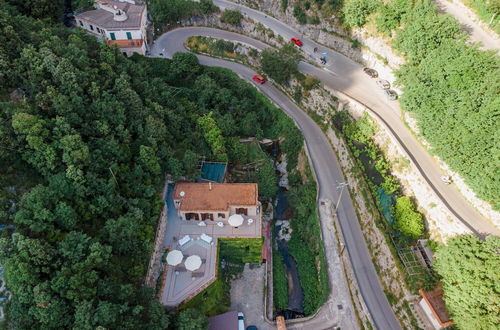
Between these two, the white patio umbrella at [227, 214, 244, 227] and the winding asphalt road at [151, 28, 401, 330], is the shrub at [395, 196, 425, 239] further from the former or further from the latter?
the white patio umbrella at [227, 214, 244, 227]

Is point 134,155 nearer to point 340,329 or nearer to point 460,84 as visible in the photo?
point 340,329

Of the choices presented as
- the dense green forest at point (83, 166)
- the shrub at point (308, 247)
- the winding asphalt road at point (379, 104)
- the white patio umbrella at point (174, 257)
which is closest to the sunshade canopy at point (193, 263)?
the white patio umbrella at point (174, 257)

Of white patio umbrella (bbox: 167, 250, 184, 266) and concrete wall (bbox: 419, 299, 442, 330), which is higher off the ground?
white patio umbrella (bbox: 167, 250, 184, 266)

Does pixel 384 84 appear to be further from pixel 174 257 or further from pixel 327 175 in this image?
pixel 174 257

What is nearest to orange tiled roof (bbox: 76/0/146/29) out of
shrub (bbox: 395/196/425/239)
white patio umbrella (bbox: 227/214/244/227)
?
white patio umbrella (bbox: 227/214/244/227)

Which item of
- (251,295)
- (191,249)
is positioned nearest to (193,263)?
(191,249)

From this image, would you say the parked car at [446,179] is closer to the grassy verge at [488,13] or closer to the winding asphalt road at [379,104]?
the winding asphalt road at [379,104]
